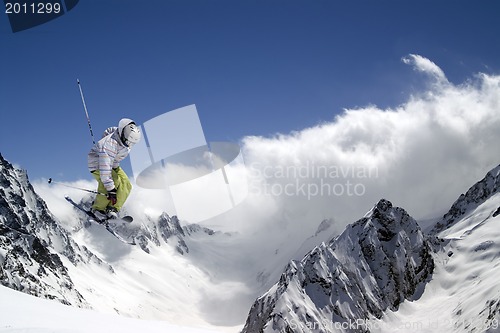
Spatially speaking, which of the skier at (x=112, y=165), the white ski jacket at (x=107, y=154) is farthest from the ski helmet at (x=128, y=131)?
the white ski jacket at (x=107, y=154)

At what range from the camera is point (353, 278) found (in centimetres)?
14950

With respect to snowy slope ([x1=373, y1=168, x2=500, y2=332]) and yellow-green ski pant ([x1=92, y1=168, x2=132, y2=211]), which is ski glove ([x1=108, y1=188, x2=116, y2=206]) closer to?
yellow-green ski pant ([x1=92, y1=168, x2=132, y2=211])

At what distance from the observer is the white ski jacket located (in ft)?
45.7

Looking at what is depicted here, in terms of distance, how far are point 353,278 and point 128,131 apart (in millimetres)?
149449

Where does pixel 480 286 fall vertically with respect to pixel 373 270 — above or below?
below

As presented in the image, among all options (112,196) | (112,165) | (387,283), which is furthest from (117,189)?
(387,283)

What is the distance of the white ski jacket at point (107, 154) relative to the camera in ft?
45.7

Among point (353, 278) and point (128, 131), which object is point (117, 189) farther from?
point (353, 278)

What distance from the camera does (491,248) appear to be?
6058 inches

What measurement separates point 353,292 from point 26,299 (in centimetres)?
14407

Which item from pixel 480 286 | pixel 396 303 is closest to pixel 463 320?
pixel 480 286

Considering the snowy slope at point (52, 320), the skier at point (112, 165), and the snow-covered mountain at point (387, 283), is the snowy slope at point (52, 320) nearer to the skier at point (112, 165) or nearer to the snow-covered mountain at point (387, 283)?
the skier at point (112, 165)

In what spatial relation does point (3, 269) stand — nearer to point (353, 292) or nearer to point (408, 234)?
point (353, 292)

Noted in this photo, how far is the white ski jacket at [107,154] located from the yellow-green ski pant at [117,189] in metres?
0.43
